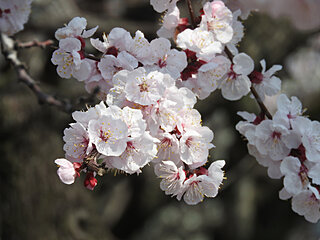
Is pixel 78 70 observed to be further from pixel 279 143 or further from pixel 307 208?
pixel 307 208

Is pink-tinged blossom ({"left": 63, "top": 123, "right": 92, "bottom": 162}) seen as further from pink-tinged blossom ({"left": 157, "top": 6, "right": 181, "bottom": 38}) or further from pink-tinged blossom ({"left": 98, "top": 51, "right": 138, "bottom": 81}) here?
pink-tinged blossom ({"left": 157, "top": 6, "right": 181, "bottom": 38})

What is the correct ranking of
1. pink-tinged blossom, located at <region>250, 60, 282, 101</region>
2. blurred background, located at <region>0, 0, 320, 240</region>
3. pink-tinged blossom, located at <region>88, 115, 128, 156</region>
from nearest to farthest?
pink-tinged blossom, located at <region>88, 115, 128, 156</region>
pink-tinged blossom, located at <region>250, 60, 282, 101</region>
blurred background, located at <region>0, 0, 320, 240</region>

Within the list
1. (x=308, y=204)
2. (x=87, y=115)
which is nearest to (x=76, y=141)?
(x=87, y=115)

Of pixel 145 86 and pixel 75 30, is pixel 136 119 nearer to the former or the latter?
pixel 145 86

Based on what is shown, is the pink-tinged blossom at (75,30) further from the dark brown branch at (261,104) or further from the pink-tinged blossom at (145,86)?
the dark brown branch at (261,104)

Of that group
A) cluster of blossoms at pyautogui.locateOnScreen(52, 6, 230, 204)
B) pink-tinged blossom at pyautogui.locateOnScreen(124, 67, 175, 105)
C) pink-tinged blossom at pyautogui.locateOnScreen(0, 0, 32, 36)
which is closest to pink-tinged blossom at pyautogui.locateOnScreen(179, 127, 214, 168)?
cluster of blossoms at pyautogui.locateOnScreen(52, 6, 230, 204)

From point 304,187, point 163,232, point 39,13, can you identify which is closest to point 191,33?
point 304,187
